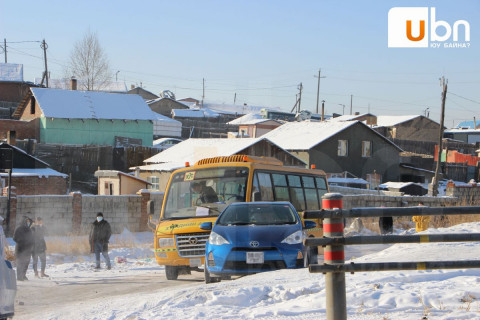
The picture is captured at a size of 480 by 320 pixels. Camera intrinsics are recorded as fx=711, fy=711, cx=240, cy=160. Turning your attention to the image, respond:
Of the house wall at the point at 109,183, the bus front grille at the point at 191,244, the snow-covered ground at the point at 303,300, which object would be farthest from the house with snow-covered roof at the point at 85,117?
the snow-covered ground at the point at 303,300

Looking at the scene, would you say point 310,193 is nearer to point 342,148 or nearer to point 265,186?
point 265,186

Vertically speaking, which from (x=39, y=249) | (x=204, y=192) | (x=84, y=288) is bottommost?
(x=84, y=288)

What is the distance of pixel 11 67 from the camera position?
260 feet

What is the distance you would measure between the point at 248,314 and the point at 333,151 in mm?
48566

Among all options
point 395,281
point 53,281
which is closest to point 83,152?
point 53,281

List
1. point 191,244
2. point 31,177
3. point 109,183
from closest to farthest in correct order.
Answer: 1. point 191,244
2. point 31,177
3. point 109,183

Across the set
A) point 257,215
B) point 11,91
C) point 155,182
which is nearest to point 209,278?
point 257,215

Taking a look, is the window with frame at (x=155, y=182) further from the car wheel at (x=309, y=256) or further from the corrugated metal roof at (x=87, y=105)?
the car wheel at (x=309, y=256)

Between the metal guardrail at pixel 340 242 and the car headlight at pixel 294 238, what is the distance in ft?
20.6

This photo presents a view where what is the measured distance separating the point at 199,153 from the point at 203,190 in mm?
32266

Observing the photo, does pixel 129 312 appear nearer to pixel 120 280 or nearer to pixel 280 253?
pixel 280 253

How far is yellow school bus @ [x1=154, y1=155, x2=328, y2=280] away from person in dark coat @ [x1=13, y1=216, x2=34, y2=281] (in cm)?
409

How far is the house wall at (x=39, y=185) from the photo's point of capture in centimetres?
3864

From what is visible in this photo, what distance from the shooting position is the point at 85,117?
195ft
